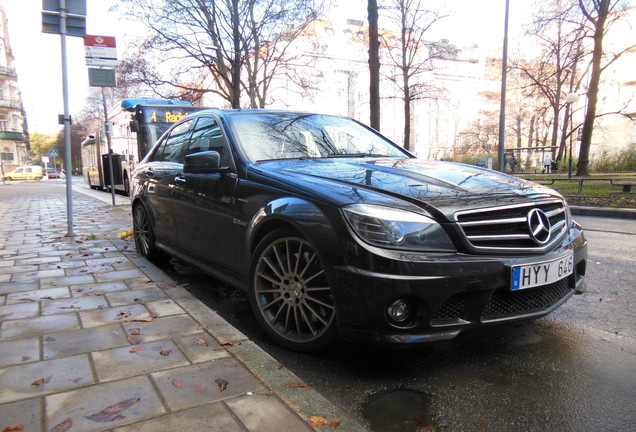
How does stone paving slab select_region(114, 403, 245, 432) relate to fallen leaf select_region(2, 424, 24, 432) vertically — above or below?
above

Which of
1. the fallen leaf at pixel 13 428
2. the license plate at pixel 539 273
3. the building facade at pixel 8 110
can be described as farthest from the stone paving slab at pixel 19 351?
the building facade at pixel 8 110

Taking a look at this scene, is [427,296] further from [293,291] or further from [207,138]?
[207,138]

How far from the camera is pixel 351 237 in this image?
234cm

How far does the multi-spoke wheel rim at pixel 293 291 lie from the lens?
2605 mm

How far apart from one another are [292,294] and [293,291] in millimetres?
23

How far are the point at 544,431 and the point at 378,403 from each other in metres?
0.75

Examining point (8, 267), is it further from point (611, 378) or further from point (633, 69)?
point (633, 69)

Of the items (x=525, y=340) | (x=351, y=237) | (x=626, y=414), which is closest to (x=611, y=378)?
(x=626, y=414)

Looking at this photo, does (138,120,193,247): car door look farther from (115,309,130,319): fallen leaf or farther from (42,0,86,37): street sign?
(42,0,86,37): street sign

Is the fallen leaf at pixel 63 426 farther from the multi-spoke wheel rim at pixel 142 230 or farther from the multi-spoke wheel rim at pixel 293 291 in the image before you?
the multi-spoke wheel rim at pixel 142 230

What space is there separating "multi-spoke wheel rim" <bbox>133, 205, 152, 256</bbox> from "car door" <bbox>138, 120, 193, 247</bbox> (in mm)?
299

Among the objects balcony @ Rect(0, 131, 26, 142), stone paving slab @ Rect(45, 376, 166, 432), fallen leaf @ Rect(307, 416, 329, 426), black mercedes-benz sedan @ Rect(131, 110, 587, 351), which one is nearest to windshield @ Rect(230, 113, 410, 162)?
black mercedes-benz sedan @ Rect(131, 110, 587, 351)

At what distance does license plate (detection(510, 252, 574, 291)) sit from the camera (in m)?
2.38

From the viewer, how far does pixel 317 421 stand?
1.96m
